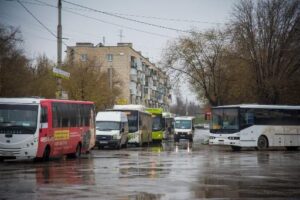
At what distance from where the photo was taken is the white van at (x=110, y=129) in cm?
3959

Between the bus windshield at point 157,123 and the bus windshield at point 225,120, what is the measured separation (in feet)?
66.6

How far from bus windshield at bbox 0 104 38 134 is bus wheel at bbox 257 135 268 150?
18529 mm

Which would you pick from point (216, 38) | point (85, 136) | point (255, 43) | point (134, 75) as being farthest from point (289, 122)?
point (134, 75)

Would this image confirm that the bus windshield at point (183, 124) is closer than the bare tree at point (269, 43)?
No

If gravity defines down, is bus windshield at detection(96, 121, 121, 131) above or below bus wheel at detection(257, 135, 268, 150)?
above

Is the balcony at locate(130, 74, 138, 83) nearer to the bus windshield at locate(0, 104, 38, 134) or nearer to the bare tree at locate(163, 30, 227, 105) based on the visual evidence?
the bare tree at locate(163, 30, 227, 105)

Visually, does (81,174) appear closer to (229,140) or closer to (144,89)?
(229,140)

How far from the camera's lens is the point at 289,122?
39969mm

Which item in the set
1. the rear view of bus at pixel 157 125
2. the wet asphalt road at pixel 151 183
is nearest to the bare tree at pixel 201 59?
the rear view of bus at pixel 157 125

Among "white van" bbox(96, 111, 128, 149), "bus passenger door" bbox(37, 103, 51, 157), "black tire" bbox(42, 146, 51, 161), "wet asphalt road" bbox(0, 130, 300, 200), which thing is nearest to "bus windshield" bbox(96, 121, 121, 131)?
"white van" bbox(96, 111, 128, 149)

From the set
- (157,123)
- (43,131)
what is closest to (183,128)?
(157,123)

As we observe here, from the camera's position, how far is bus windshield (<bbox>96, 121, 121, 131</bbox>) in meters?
40.3

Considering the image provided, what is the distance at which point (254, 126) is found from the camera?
126 feet

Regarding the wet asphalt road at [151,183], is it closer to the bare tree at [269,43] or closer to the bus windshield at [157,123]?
the bare tree at [269,43]
